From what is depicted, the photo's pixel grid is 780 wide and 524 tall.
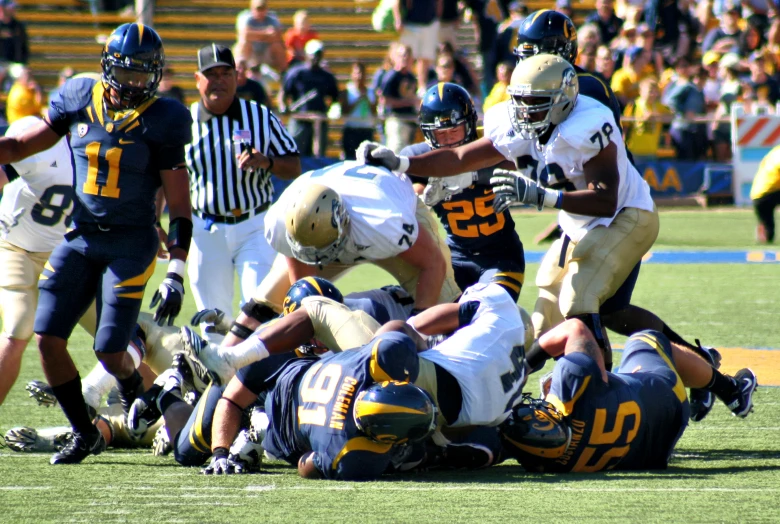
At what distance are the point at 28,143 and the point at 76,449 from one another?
1.22m

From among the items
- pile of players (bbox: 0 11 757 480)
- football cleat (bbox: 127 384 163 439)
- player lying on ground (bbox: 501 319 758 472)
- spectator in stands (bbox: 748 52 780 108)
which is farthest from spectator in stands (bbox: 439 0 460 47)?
player lying on ground (bbox: 501 319 758 472)

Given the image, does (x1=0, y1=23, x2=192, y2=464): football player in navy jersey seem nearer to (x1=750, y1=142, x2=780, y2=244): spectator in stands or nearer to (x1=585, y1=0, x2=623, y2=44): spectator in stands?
(x1=750, y1=142, x2=780, y2=244): spectator in stands

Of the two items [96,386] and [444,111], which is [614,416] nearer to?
[444,111]

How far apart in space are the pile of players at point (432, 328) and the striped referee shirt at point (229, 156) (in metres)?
0.95

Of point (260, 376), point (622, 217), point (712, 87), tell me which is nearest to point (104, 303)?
point (260, 376)

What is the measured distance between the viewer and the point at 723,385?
497 cm

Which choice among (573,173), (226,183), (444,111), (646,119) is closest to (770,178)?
(646,119)

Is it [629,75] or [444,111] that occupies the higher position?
[444,111]

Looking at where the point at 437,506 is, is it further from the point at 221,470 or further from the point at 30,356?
the point at 30,356

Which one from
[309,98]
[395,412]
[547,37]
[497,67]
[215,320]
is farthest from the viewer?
[497,67]

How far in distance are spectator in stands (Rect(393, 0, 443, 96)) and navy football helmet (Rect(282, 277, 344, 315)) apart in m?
11.8

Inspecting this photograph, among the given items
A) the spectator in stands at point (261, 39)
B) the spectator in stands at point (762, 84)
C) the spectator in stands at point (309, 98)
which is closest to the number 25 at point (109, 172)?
the spectator in stands at point (309, 98)

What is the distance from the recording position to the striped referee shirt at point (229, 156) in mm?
6328

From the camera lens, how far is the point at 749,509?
351 cm
